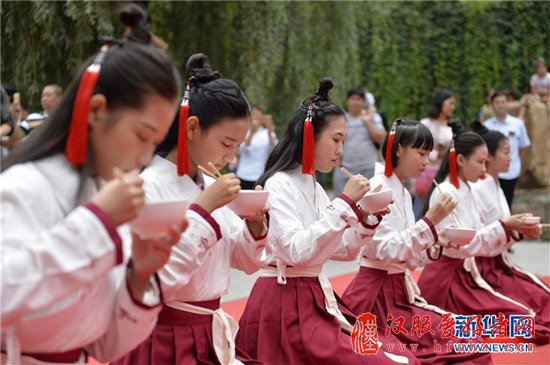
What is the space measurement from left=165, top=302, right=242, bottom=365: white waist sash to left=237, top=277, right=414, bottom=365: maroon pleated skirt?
1.75ft

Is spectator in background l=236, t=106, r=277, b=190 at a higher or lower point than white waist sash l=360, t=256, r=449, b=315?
lower

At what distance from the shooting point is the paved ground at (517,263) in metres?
5.59

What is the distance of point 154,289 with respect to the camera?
183cm

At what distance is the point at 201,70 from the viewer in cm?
260

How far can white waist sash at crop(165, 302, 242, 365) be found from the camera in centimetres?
239

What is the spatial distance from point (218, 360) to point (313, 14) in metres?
6.16

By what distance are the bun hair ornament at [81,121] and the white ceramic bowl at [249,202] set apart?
2.45ft

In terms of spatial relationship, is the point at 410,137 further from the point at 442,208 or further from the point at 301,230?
the point at 301,230

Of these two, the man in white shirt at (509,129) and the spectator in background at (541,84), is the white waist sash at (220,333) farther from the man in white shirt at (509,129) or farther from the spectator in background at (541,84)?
the spectator in background at (541,84)

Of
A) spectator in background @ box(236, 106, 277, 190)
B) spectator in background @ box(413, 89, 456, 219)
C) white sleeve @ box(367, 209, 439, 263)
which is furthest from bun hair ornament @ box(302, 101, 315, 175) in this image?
spectator in background @ box(236, 106, 277, 190)

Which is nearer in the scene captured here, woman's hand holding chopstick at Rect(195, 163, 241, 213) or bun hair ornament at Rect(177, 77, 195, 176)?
woman's hand holding chopstick at Rect(195, 163, 241, 213)

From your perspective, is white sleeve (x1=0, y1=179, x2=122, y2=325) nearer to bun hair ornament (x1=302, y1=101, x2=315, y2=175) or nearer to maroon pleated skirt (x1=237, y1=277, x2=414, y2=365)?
maroon pleated skirt (x1=237, y1=277, x2=414, y2=365)

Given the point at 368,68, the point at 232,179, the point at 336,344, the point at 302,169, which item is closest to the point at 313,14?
the point at 368,68

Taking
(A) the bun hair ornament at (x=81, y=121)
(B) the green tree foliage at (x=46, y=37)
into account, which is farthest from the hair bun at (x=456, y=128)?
(A) the bun hair ornament at (x=81, y=121)
